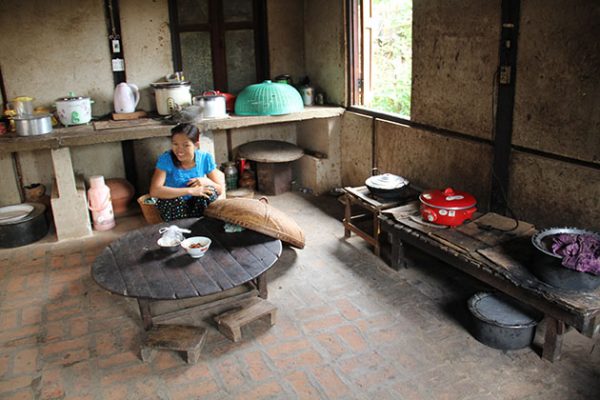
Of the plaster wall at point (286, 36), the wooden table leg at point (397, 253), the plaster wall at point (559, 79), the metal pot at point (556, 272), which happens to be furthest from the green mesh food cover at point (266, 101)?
the metal pot at point (556, 272)

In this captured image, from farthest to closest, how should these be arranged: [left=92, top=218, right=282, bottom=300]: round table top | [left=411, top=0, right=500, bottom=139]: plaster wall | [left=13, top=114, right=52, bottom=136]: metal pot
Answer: [left=13, top=114, right=52, bottom=136]: metal pot < [left=411, top=0, right=500, bottom=139]: plaster wall < [left=92, top=218, right=282, bottom=300]: round table top

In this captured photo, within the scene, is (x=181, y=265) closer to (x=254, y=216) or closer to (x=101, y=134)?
(x=254, y=216)

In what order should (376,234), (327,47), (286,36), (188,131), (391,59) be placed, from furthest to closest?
(286,36) → (391,59) → (327,47) → (376,234) → (188,131)

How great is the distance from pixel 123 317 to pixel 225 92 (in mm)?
3952

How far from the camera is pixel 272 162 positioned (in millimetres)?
7086

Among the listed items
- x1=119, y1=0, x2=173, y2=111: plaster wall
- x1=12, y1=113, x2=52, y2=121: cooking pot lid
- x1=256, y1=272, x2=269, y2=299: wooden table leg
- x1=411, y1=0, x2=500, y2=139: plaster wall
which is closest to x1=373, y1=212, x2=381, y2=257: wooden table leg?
x1=411, y1=0, x2=500, y2=139: plaster wall

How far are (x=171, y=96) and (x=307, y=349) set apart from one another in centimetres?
383

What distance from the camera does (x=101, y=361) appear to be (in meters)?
3.75

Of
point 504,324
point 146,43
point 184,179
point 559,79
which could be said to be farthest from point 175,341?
point 146,43

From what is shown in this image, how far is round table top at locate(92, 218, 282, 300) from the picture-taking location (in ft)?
11.9

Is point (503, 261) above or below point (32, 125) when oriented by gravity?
below

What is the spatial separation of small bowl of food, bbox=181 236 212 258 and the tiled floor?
2.05 ft

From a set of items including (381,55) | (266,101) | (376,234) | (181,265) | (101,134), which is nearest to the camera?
(181,265)

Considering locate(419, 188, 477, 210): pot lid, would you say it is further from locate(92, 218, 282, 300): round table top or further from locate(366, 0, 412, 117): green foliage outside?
locate(366, 0, 412, 117): green foliage outside
